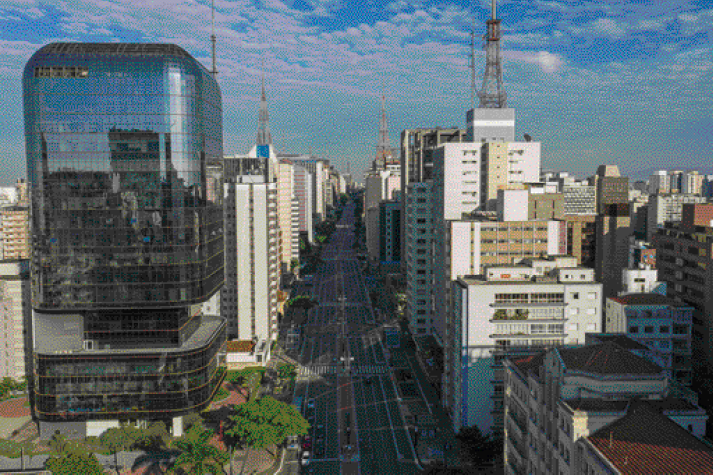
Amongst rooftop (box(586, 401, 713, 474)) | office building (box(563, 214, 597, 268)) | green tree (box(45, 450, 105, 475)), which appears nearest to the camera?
rooftop (box(586, 401, 713, 474))

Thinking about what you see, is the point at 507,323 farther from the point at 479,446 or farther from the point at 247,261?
the point at 247,261

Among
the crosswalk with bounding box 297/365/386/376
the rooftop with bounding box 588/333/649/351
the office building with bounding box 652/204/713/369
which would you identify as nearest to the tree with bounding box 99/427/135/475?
the crosswalk with bounding box 297/365/386/376

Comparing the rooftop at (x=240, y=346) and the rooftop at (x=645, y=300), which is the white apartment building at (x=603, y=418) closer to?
the rooftop at (x=645, y=300)

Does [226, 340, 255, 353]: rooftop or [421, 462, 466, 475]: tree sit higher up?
[226, 340, 255, 353]: rooftop

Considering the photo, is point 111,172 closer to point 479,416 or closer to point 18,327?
point 18,327

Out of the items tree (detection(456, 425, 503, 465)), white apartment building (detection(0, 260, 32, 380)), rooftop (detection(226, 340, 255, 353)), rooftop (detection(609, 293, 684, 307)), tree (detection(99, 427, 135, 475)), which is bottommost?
tree (detection(99, 427, 135, 475))

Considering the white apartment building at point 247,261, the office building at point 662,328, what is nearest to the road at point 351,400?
the white apartment building at point 247,261

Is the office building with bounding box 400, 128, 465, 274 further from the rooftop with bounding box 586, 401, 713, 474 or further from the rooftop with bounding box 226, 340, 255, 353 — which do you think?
the rooftop with bounding box 586, 401, 713, 474
